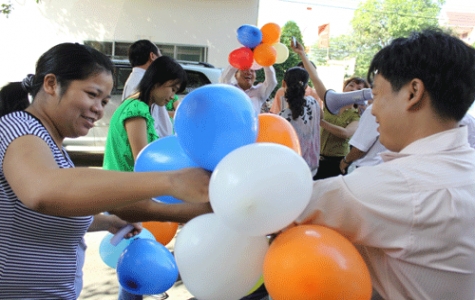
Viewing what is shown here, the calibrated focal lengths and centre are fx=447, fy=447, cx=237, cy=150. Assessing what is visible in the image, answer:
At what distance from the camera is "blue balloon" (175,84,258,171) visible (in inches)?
53.2

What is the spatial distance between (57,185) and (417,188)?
36.4 inches

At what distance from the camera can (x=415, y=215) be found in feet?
3.88

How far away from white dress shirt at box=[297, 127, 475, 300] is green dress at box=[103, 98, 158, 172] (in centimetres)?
175

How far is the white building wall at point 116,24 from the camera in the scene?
→ 12.1m

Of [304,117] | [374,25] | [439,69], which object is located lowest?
[374,25]

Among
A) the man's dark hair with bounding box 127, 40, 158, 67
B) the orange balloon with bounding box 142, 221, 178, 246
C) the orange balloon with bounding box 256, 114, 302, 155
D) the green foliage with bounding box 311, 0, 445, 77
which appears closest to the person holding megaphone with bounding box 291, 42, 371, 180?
the man's dark hair with bounding box 127, 40, 158, 67

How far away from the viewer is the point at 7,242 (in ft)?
4.57

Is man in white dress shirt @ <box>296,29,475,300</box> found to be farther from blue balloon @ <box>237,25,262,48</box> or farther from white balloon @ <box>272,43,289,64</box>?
white balloon @ <box>272,43,289,64</box>

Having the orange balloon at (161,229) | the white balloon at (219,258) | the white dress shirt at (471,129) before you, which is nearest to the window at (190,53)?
the white dress shirt at (471,129)

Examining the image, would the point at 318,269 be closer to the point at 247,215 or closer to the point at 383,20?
the point at 247,215

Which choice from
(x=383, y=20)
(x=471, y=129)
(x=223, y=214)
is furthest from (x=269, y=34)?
(x=383, y=20)

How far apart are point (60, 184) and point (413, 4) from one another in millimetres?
41997

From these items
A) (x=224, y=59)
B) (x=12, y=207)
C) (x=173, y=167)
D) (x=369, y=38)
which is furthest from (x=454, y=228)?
(x=369, y=38)

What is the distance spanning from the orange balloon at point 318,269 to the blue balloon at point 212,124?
339mm
